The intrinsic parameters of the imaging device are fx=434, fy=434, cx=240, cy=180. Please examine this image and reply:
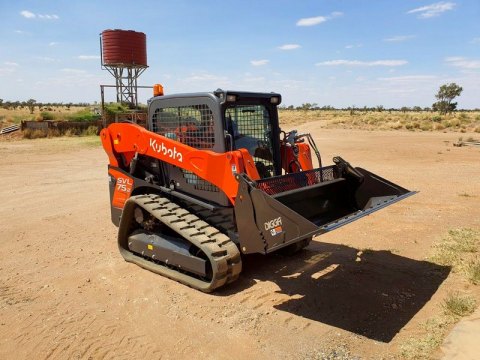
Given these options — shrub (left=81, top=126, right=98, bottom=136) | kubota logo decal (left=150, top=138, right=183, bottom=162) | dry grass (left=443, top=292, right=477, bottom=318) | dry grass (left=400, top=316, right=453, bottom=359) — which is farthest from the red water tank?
dry grass (left=400, top=316, right=453, bottom=359)

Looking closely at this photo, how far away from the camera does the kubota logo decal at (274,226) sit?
4.36 metres

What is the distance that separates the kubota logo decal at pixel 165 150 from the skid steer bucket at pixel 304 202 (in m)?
1.10

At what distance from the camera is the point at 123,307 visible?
15.9 ft

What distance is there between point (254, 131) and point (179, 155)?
117 centimetres

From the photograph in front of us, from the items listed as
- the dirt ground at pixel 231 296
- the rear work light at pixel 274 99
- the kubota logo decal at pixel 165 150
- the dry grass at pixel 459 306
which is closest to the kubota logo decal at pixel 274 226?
the dirt ground at pixel 231 296

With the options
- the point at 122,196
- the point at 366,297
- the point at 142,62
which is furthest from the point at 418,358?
the point at 142,62

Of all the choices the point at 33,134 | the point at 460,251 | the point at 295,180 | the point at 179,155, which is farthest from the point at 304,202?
the point at 33,134

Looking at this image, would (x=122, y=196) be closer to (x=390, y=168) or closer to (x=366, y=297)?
(x=366, y=297)

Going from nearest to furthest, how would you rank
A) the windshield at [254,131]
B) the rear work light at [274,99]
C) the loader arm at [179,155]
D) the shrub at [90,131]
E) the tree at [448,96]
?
the loader arm at [179,155] → the windshield at [254,131] → the rear work light at [274,99] → the shrub at [90,131] → the tree at [448,96]

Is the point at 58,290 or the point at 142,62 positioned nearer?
the point at 58,290

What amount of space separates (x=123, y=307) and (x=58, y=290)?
1.05 meters

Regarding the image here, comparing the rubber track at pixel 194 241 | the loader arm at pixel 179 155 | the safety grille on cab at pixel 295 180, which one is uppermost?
the loader arm at pixel 179 155

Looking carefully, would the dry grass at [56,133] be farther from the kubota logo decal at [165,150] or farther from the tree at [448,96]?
the tree at [448,96]

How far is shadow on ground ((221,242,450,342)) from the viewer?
4598 millimetres
